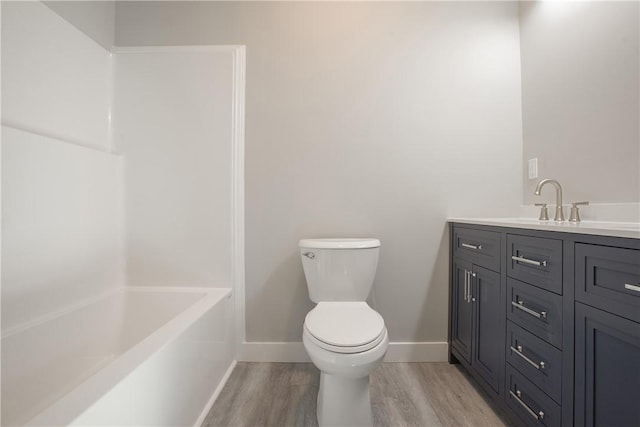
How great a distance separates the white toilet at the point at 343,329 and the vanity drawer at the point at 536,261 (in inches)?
23.2

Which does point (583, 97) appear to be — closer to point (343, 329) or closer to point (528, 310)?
point (528, 310)

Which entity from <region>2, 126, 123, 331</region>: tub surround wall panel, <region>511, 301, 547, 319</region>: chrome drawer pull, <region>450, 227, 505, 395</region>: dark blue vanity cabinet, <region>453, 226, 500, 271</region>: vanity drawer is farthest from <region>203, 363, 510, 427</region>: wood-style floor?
<region>2, 126, 123, 331</region>: tub surround wall panel

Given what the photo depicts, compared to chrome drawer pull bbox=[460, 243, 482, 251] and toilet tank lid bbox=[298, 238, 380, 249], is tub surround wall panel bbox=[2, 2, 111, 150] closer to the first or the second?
toilet tank lid bbox=[298, 238, 380, 249]

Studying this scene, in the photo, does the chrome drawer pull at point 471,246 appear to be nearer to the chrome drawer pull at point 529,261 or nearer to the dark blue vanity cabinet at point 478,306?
the dark blue vanity cabinet at point 478,306

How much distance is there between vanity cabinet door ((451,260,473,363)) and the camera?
1.65 m

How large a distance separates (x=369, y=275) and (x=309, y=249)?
353 millimetres

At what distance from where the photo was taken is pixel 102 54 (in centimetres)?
183

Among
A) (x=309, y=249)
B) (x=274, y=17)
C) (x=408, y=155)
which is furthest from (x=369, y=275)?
(x=274, y=17)

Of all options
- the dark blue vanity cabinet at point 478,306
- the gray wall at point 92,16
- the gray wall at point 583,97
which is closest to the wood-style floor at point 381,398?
the dark blue vanity cabinet at point 478,306

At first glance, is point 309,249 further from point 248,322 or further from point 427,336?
point 427,336

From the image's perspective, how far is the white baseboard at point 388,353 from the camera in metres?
1.90

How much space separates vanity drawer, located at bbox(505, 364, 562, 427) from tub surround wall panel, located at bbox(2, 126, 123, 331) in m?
2.02

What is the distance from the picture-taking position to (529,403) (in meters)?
1.17

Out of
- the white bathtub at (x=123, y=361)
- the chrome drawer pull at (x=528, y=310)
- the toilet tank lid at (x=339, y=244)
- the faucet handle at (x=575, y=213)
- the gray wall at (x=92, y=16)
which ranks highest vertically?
the gray wall at (x=92, y=16)
